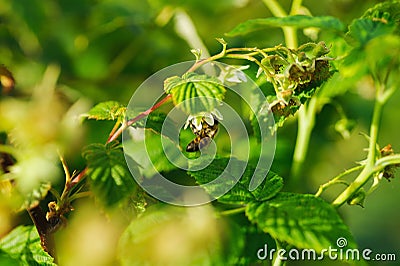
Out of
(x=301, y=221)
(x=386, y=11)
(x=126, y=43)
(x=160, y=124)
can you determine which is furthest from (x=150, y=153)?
(x=126, y=43)

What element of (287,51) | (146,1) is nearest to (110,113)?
(287,51)

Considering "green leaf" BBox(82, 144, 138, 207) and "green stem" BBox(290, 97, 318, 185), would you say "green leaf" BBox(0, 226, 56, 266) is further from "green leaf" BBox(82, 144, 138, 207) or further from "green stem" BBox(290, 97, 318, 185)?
"green stem" BBox(290, 97, 318, 185)

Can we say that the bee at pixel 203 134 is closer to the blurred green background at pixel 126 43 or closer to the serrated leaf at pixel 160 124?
the serrated leaf at pixel 160 124

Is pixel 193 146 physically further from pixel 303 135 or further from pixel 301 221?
pixel 303 135

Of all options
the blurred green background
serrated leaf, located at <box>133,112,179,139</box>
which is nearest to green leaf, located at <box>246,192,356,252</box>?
serrated leaf, located at <box>133,112,179,139</box>

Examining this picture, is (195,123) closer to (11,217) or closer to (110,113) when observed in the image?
(110,113)

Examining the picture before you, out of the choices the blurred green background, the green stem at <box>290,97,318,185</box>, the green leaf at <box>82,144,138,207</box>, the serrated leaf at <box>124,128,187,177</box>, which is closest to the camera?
the green leaf at <box>82,144,138,207</box>

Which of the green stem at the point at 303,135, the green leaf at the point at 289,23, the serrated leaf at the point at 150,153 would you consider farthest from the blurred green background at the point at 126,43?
the green leaf at the point at 289,23
